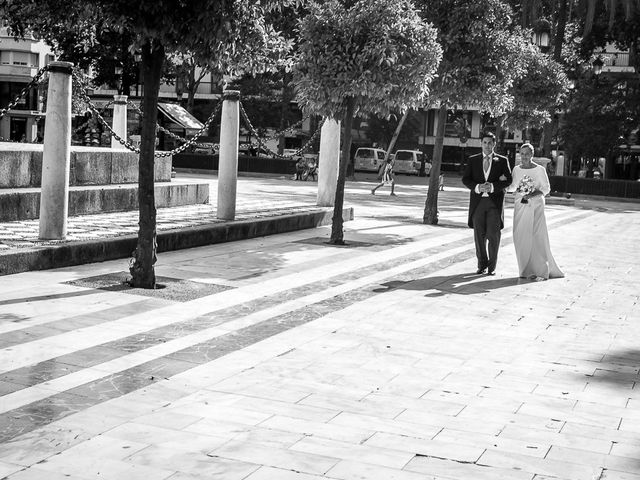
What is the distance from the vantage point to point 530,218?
12422 millimetres

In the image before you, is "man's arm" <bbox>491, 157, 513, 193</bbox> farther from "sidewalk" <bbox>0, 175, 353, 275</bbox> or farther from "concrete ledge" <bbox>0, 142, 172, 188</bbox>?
"concrete ledge" <bbox>0, 142, 172, 188</bbox>

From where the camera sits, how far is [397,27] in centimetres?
1501

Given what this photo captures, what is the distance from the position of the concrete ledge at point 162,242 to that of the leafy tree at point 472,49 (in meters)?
3.44

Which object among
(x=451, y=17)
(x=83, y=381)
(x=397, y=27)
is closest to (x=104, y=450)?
(x=83, y=381)

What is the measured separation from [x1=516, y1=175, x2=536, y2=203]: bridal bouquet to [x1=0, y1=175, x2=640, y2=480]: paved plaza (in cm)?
107

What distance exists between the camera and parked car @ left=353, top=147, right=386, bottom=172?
59.3 m

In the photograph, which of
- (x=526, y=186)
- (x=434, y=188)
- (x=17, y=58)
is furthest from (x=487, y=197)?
(x=17, y=58)

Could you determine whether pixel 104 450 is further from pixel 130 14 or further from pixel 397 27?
pixel 397 27

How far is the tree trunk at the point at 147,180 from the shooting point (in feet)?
33.1

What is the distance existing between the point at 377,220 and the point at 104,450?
15.9 metres

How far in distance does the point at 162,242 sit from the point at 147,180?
305cm

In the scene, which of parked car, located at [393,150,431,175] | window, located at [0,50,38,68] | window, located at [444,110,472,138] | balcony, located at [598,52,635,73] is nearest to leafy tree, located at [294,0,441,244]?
parked car, located at [393,150,431,175]

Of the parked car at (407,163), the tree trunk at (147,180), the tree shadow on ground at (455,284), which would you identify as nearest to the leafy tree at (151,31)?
the tree trunk at (147,180)

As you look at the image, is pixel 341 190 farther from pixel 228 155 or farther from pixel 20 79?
pixel 20 79
